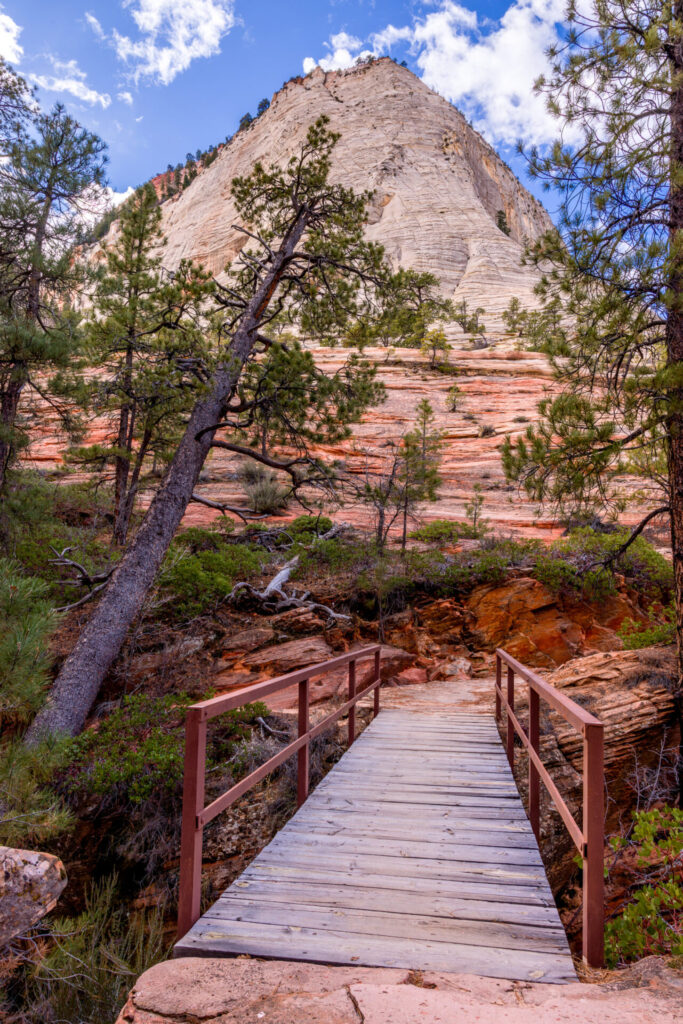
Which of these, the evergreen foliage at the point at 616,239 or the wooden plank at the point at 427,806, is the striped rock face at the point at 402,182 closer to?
the evergreen foliage at the point at 616,239

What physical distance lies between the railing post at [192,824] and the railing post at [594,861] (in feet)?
5.46

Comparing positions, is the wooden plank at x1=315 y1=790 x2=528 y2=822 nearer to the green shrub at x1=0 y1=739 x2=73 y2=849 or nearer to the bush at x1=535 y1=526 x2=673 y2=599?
the green shrub at x1=0 y1=739 x2=73 y2=849

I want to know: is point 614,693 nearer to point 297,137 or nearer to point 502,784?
point 502,784

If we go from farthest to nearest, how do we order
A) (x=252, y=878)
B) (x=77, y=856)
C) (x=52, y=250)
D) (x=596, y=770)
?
(x=52, y=250) → (x=77, y=856) → (x=252, y=878) → (x=596, y=770)

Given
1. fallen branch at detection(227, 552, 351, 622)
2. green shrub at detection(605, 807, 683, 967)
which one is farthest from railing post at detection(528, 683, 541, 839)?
fallen branch at detection(227, 552, 351, 622)

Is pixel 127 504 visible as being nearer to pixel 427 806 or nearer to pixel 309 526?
pixel 309 526

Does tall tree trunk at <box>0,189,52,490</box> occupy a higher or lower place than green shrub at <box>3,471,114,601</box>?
higher

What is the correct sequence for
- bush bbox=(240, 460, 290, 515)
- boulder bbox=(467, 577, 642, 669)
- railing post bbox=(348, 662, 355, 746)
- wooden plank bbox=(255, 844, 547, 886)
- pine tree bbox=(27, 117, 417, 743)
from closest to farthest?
wooden plank bbox=(255, 844, 547, 886) < railing post bbox=(348, 662, 355, 746) < pine tree bbox=(27, 117, 417, 743) < boulder bbox=(467, 577, 642, 669) < bush bbox=(240, 460, 290, 515)

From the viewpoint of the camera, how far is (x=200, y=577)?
1020 centimetres

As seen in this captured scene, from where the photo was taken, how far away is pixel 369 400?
31.7 feet

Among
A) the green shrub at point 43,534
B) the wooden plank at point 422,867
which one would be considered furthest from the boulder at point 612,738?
the green shrub at point 43,534

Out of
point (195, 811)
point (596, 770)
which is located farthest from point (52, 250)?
point (596, 770)

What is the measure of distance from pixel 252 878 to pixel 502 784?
2380 millimetres

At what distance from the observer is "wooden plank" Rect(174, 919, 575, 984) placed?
230cm
